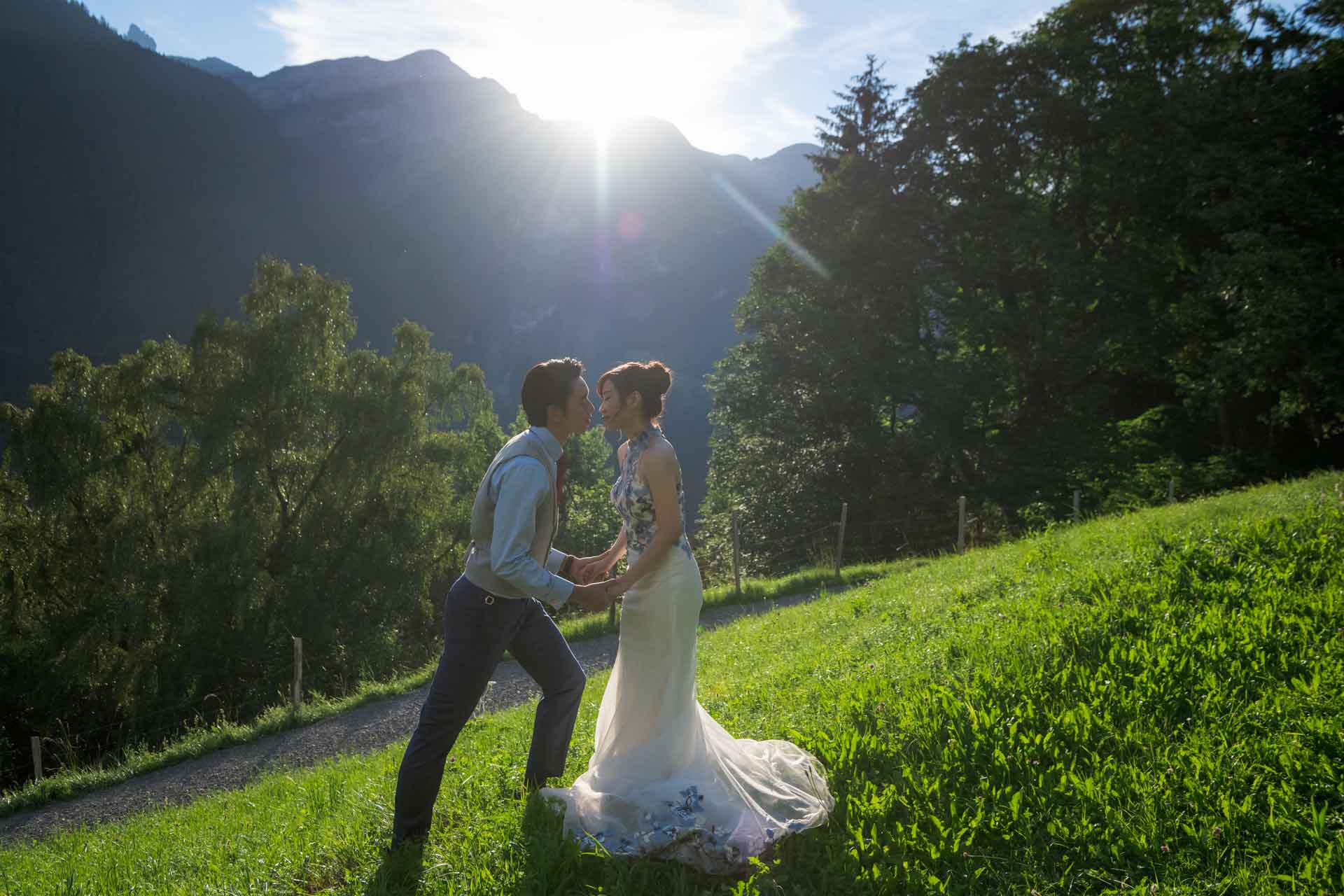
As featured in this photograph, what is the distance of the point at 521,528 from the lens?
3547 millimetres

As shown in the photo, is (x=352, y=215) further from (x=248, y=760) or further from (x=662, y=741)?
(x=662, y=741)

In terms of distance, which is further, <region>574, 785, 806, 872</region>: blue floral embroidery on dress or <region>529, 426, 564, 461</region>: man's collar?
<region>529, 426, 564, 461</region>: man's collar

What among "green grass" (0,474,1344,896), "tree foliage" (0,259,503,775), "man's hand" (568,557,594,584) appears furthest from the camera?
"tree foliage" (0,259,503,775)

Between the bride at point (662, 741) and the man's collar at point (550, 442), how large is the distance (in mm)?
313

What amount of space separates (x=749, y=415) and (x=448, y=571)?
1270 cm

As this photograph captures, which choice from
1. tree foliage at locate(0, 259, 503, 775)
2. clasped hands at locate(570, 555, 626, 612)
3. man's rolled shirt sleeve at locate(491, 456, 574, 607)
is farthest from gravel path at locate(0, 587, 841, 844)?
tree foliage at locate(0, 259, 503, 775)

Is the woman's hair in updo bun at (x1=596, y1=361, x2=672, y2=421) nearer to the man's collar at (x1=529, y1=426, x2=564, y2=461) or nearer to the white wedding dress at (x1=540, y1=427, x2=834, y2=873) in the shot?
the white wedding dress at (x1=540, y1=427, x2=834, y2=873)

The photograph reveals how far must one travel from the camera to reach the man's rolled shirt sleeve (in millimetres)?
3510

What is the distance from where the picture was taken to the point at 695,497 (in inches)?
4764

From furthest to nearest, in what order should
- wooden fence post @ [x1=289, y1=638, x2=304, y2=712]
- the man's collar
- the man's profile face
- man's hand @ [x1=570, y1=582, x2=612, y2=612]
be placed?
wooden fence post @ [x1=289, y1=638, x2=304, y2=712]
the man's profile face
the man's collar
man's hand @ [x1=570, y1=582, x2=612, y2=612]

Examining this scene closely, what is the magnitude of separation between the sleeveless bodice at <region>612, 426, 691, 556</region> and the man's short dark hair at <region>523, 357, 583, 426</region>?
0.45 meters

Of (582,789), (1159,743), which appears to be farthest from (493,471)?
(1159,743)

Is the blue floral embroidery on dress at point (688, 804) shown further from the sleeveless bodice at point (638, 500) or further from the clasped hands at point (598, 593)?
the sleeveless bodice at point (638, 500)

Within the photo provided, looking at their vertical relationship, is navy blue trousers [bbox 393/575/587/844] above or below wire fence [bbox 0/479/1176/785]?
above
